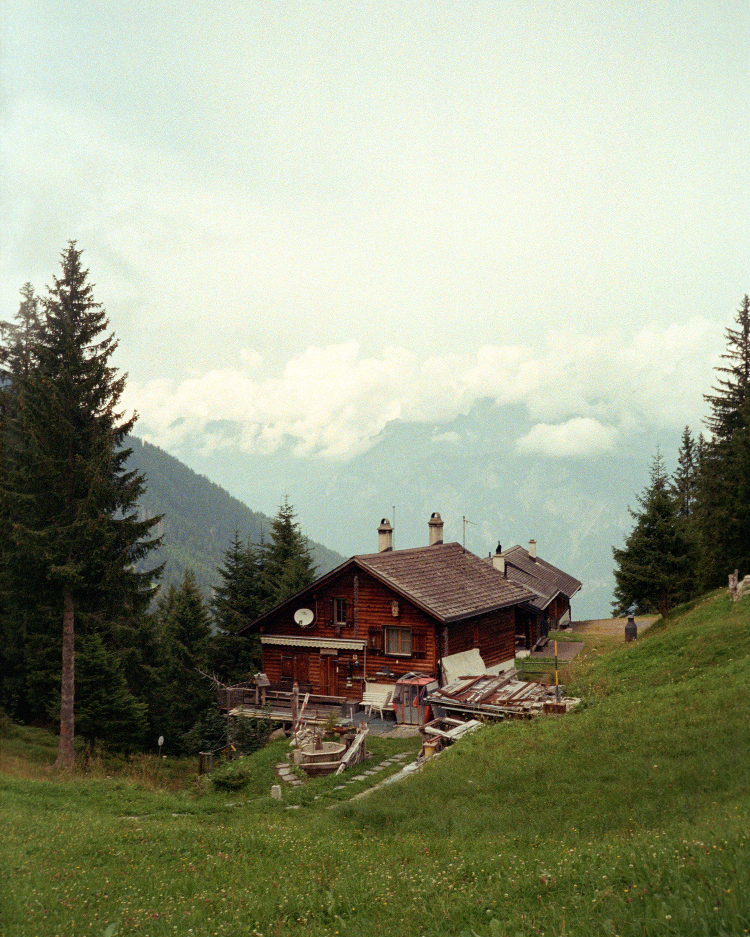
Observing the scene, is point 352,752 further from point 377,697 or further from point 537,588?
point 537,588

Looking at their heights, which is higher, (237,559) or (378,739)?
(237,559)

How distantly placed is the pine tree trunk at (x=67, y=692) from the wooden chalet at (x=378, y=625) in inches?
411

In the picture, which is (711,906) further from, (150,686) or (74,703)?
(150,686)

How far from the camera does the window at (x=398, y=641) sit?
33.7 meters

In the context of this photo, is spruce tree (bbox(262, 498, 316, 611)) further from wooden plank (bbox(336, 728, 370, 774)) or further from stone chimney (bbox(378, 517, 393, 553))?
wooden plank (bbox(336, 728, 370, 774))

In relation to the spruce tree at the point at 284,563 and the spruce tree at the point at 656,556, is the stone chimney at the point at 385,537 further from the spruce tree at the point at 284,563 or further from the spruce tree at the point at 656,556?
the spruce tree at the point at 656,556

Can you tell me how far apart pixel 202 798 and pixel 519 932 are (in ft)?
52.8

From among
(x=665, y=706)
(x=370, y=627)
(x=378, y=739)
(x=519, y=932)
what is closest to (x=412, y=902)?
(x=519, y=932)

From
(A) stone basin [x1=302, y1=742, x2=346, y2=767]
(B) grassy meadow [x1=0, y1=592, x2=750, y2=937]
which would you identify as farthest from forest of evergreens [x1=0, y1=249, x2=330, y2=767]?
(B) grassy meadow [x1=0, y1=592, x2=750, y2=937]

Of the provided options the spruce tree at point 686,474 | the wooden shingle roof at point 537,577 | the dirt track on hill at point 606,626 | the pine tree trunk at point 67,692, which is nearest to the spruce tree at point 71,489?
the pine tree trunk at point 67,692

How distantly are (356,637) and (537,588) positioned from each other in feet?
87.8

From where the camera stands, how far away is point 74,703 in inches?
1216

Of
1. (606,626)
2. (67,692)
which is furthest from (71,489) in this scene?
A: (606,626)

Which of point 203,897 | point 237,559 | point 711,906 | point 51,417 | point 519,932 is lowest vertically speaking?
point 203,897
